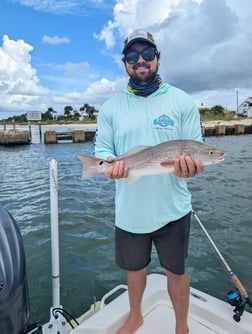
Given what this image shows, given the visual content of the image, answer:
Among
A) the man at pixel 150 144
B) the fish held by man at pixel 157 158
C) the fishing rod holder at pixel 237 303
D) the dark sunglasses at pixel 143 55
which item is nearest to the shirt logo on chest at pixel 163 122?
the man at pixel 150 144

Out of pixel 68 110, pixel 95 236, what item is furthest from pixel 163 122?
pixel 68 110

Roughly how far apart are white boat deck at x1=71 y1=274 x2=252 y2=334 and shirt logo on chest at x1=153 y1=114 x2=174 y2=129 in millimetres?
1741

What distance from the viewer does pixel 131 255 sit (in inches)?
99.2

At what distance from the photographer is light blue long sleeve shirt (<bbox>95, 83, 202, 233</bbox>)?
2.34 meters

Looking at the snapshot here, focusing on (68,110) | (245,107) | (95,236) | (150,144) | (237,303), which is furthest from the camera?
(68,110)

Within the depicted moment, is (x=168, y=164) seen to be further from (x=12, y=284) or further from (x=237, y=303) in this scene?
(x=237, y=303)

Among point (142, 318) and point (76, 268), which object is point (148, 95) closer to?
point (142, 318)

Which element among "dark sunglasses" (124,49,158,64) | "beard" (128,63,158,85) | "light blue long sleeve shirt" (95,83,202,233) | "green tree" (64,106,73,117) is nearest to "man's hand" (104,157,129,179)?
"light blue long sleeve shirt" (95,83,202,233)

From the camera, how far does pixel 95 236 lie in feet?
21.2

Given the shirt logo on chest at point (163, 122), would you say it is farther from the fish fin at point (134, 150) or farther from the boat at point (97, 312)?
the boat at point (97, 312)

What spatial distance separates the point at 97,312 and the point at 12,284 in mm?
939

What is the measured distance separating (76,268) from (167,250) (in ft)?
10.1

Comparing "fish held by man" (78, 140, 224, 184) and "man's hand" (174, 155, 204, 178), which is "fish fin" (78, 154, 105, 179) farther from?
"man's hand" (174, 155, 204, 178)

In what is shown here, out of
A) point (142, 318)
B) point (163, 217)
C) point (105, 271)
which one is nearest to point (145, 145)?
point (163, 217)
